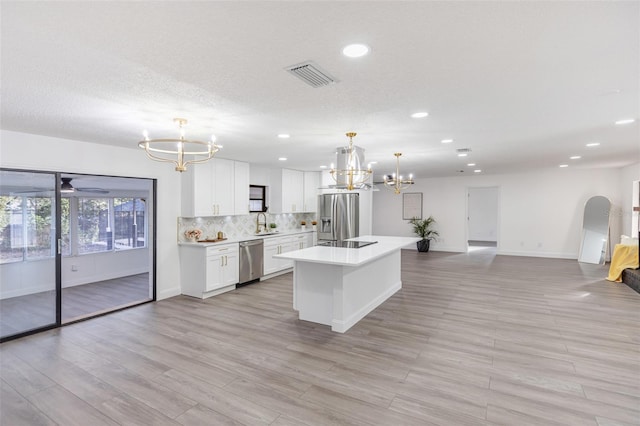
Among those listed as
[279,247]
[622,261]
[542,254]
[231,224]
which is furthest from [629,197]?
[231,224]

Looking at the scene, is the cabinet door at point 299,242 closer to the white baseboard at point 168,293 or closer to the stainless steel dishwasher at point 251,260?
the stainless steel dishwasher at point 251,260

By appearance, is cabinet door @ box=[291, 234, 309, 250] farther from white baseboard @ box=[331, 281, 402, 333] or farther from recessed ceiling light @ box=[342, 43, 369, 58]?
recessed ceiling light @ box=[342, 43, 369, 58]

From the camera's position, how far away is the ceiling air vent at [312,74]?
210 centimetres

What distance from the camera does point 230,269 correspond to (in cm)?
582

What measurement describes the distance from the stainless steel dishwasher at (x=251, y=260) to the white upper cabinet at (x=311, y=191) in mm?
2273

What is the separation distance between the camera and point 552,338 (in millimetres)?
3643

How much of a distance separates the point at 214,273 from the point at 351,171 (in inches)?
115

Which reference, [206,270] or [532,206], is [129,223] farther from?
[532,206]

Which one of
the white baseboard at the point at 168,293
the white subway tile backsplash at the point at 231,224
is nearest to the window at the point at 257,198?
the white subway tile backsplash at the point at 231,224

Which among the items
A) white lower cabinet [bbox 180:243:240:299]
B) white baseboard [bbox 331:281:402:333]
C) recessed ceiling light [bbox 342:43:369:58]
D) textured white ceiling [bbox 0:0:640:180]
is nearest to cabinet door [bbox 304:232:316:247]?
white lower cabinet [bbox 180:243:240:299]

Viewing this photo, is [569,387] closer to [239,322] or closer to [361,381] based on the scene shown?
[361,381]

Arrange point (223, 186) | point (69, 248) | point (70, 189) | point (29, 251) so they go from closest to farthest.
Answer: point (29, 251), point (70, 189), point (223, 186), point (69, 248)

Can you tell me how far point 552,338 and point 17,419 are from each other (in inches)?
194

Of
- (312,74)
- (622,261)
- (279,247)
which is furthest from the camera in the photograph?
(279,247)
